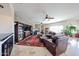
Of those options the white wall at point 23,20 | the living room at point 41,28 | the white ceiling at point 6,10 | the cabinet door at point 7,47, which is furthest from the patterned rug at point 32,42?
the white ceiling at point 6,10

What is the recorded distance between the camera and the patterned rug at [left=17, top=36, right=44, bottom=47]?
215 cm

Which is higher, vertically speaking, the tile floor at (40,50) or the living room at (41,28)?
the living room at (41,28)

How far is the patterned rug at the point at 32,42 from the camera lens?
2146 mm

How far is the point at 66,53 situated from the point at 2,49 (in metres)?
1.11

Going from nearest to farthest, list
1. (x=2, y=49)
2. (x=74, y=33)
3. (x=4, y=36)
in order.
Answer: (x=2, y=49) → (x=4, y=36) → (x=74, y=33)

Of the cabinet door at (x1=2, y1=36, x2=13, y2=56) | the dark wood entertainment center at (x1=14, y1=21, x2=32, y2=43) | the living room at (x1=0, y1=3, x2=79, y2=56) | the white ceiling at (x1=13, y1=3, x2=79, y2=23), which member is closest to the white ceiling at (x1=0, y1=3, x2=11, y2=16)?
the living room at (x1=0, y1=3, x2=79, y2=56)

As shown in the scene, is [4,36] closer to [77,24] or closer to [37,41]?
[37,41]

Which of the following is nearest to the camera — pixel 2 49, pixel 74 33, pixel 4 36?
pixel 2 49

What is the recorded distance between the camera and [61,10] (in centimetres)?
205

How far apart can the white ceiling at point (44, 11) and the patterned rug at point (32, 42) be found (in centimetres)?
34

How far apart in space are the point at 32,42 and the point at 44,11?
24.4 inches

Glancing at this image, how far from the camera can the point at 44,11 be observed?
206 centimetres

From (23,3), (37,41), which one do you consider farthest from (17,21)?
(37,41)

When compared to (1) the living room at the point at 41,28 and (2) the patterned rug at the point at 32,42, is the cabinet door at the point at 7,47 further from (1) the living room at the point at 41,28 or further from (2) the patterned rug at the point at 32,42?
(2) the patterned rug at the point at 32,42
